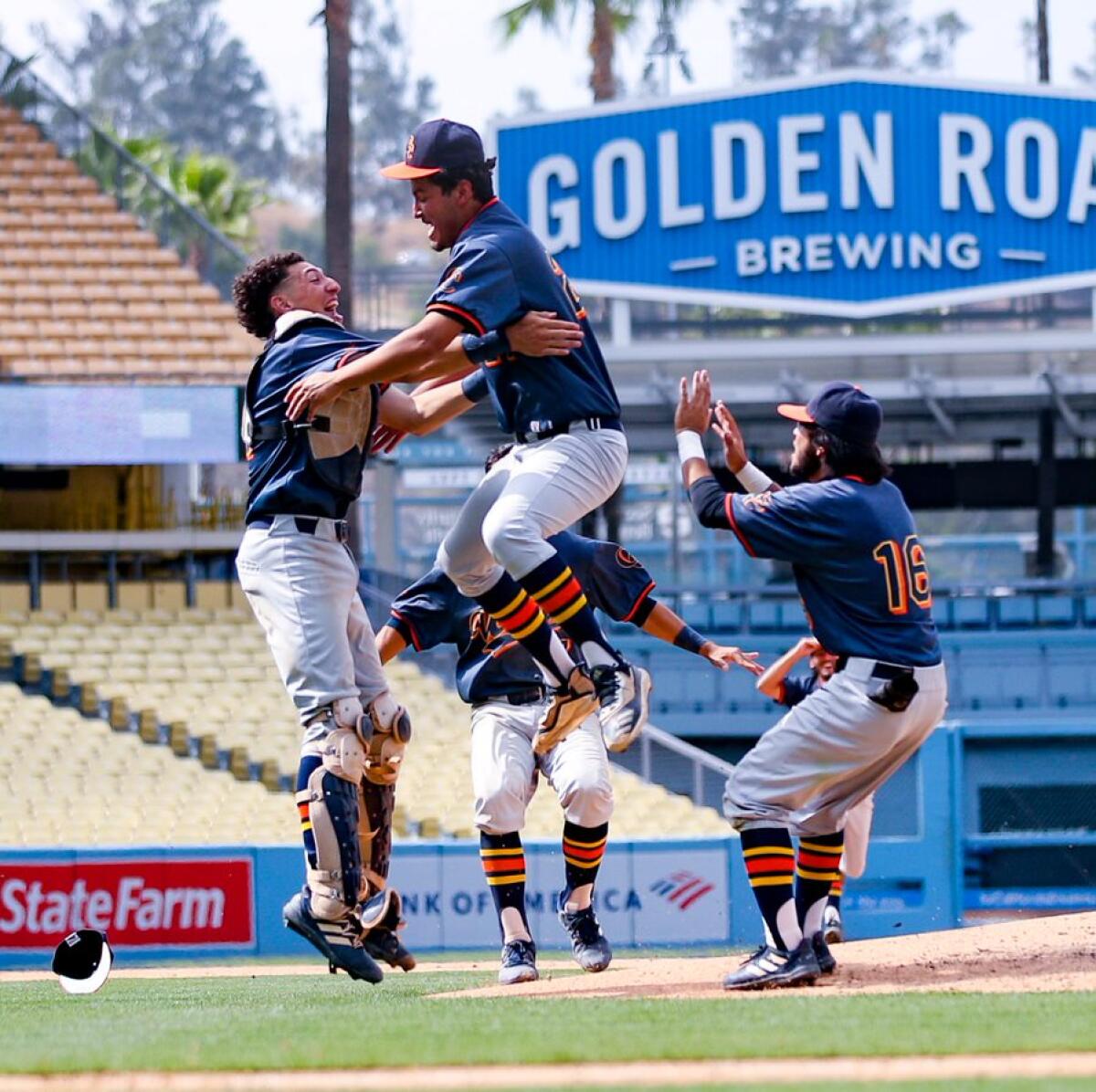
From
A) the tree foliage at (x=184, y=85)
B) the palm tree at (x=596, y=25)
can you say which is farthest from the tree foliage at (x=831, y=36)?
the palm tree at (x=596, y=25)

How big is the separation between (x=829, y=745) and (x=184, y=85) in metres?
89.0

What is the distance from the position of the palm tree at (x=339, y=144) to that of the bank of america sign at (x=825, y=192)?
193 cm

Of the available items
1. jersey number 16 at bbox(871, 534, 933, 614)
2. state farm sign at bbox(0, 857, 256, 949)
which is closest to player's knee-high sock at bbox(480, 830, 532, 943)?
jersey number 16 at bbox(871, 534, 933, 614)

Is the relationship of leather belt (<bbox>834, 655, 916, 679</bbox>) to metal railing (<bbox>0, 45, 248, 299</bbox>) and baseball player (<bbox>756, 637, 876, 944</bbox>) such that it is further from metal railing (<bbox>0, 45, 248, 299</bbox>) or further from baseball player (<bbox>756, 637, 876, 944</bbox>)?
metal railing (<bbox>0, 45, 248, 299</bbox>)

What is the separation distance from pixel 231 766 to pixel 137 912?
3.92 meters

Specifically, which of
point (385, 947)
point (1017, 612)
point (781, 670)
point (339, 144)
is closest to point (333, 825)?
point (385, 947)

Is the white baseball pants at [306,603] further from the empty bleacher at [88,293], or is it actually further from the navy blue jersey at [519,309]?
the empty bleacher at [88,293]

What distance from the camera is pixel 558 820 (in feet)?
53.1

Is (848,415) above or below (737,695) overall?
above

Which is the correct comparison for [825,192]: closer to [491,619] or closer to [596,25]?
[596,25]

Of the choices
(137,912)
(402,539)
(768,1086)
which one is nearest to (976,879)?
(137,912)

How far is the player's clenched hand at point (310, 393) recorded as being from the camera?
673 cm

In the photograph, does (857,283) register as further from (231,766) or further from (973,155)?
(231,766)

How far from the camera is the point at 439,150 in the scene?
271 inches
